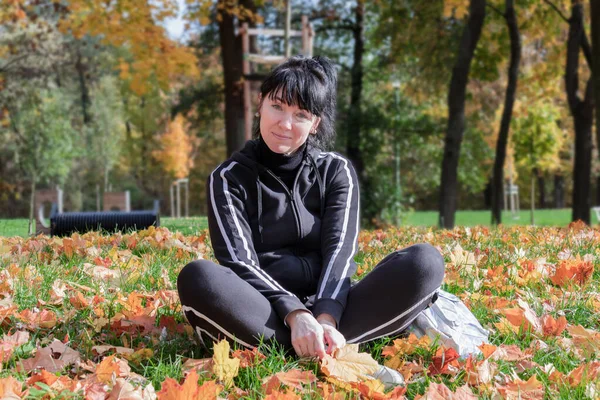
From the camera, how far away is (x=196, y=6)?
13.3 meters

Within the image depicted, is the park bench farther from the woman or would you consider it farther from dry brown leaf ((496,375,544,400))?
dry brown leaf ((496,375,544,400))

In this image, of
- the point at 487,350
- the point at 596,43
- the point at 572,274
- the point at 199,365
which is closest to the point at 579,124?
the point at 596,43

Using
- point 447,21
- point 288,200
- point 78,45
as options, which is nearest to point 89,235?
point 288,200

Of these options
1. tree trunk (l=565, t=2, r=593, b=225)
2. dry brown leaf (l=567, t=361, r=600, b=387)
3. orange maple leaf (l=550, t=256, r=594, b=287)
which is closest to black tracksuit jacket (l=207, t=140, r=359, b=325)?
dry brown leaf (l=567, t=361, r=600, b=387)

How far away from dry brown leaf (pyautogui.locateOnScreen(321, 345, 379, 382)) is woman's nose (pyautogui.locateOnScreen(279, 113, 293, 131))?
987mm

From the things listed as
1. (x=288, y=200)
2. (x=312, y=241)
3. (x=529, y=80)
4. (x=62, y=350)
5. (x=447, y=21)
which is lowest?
(x=62, y=350)

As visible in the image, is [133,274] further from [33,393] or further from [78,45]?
[78,45]

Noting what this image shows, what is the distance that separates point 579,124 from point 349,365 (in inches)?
→ 450

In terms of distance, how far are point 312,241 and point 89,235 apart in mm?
3103

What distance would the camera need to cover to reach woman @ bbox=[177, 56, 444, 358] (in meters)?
2.52

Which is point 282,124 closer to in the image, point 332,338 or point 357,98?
point 332,338

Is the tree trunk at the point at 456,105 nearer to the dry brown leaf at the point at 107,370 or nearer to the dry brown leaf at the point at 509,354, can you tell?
the dry brown leaf at the point at 509,354

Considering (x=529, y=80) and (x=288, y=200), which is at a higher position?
(x=529, y=80)

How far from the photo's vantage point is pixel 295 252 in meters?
3.00
